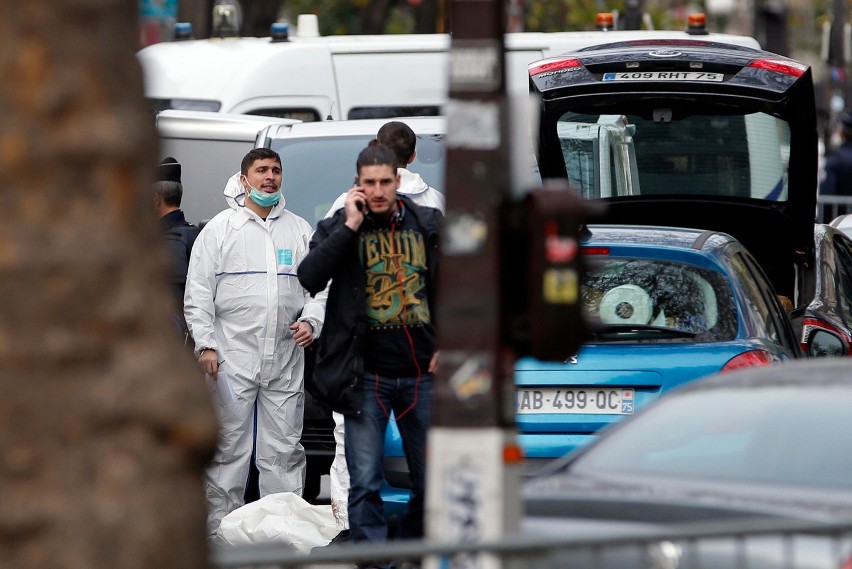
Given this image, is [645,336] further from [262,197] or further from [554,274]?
[554,274]

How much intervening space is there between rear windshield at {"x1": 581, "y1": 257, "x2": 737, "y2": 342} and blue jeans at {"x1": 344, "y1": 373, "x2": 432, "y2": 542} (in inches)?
34.2

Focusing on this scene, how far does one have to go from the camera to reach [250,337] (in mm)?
8336

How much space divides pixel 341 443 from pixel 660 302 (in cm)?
185

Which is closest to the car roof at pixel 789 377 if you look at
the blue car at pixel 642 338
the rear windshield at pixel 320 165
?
the blue car at pixel 642 338

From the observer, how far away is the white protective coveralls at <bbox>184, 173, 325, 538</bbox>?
8.32 m

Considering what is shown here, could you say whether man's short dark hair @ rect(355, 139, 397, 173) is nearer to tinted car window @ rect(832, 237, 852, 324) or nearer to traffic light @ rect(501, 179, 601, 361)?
tinted car window @ rect(832, 237, 852, 324)

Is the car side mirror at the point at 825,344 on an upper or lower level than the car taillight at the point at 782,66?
lower

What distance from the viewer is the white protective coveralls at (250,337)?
832 cm

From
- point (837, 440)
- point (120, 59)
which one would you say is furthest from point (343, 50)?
point (120, 59)

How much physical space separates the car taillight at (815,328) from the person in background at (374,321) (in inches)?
90.7

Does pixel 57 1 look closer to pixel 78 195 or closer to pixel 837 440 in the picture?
pixel 78 195

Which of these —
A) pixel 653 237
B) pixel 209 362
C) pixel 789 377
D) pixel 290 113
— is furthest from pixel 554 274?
pixel 290 113

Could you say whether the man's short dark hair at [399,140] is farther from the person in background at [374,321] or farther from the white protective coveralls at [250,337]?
the person in background at [374,321]

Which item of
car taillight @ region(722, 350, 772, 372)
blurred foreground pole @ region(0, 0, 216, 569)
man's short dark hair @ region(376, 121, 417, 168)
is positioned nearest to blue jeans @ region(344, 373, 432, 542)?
car taillight @ region(722, 350, 772, 372)
